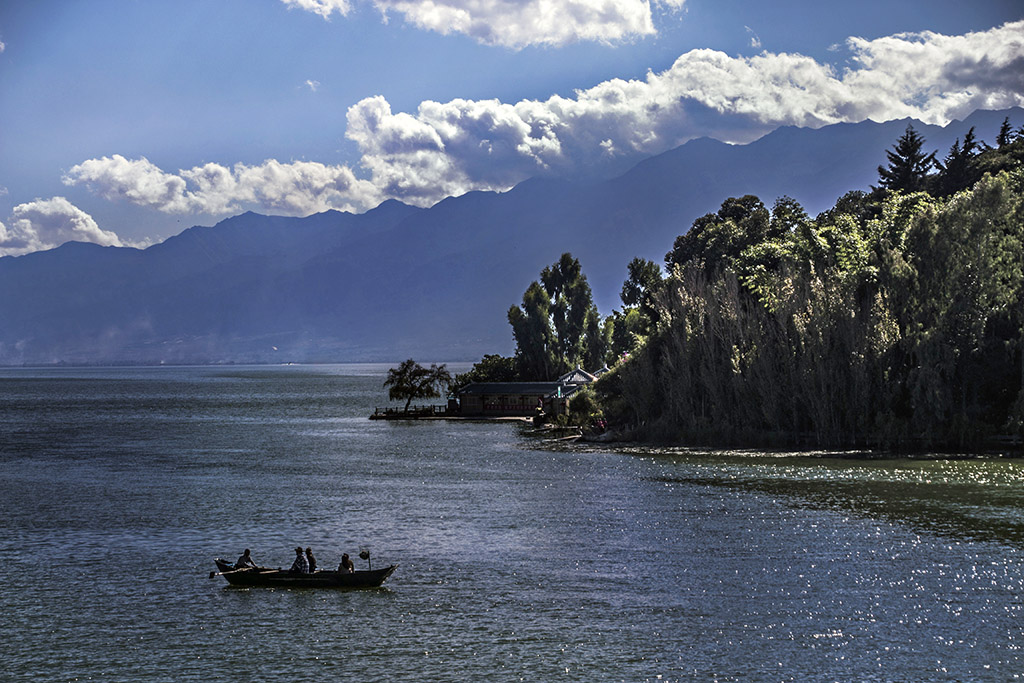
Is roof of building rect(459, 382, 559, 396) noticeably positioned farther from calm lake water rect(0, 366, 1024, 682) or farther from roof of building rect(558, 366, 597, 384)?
calm lake water rect(0, 366, 1024, 682)

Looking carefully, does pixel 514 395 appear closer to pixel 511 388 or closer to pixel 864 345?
pixel 511 388

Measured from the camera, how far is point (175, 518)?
59.0m

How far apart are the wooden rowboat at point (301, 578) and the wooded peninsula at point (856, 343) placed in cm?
5646

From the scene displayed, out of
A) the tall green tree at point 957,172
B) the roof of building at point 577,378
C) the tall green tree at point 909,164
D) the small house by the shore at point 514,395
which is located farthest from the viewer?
the roof of building at point 577,378

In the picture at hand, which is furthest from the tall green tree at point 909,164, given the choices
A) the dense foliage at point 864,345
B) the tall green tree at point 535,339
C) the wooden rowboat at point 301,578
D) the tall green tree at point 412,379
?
the wooden rowboat at point 301,578

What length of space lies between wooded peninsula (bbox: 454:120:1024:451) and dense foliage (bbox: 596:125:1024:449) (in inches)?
5.1

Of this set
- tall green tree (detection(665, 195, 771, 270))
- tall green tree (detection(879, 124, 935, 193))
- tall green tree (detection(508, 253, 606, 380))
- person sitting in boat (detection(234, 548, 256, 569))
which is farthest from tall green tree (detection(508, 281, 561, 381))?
person sitting in boat (detection(234, 548, 256, 569))

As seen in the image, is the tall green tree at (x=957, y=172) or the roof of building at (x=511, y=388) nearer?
the tall green tree at (x=957, y=172)

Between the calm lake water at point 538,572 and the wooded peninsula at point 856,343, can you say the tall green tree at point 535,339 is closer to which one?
the wooded peninsula at point 856,343

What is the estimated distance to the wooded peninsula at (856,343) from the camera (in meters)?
83.2

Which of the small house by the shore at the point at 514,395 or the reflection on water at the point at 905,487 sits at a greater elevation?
the small house by the shore at the point at 514,395

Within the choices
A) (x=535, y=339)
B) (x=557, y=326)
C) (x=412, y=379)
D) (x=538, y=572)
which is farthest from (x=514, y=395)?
(x=538, y=572)

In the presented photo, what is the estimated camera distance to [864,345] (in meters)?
85.2

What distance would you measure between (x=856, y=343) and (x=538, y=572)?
5237cm
